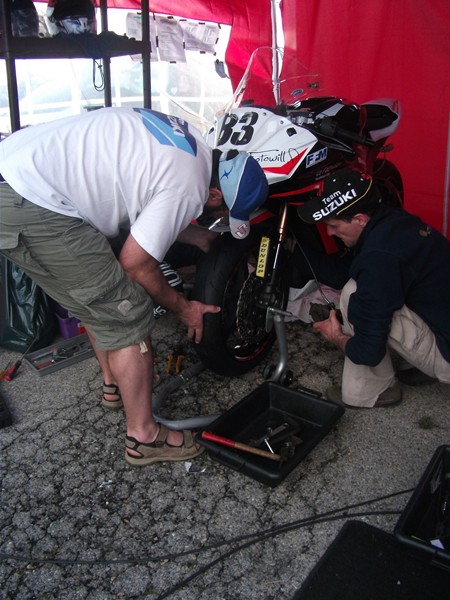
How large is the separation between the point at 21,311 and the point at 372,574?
7.30ft

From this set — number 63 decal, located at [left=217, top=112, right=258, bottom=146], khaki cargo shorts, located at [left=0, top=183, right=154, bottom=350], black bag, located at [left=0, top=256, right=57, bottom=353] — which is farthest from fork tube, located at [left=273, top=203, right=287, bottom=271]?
black bag, located at [left=0, top=256, right=57, bottom=353]

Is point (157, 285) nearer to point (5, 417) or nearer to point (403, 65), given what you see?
point (5, 417)

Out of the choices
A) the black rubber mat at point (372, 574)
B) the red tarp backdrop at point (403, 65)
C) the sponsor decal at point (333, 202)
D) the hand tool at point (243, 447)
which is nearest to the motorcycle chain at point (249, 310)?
the sponsor decal at point (333, 202)

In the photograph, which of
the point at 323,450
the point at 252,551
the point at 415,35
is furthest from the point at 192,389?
the point at 415,35

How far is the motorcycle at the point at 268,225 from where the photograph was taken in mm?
2432

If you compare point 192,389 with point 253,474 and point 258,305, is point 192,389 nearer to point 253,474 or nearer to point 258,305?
point 258,305

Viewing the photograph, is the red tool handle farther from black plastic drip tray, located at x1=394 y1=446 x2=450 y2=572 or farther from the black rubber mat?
black plastic drip tray, located at x1=394 y1=446 x2=450 y2=572

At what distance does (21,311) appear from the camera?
10.2 feet

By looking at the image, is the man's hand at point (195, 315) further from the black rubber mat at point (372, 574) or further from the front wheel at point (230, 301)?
the black rubber mat at point (372, 574)

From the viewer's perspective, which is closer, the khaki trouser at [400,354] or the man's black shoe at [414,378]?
the khaki trouser at [400,354]

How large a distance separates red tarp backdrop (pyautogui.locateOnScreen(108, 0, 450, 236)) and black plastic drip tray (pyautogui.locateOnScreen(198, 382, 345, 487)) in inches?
86.7

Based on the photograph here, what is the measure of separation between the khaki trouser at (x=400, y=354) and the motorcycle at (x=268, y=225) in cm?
Result: 42

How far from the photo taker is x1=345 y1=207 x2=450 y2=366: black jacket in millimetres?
2131

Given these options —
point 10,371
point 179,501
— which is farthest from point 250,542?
point 10,371
